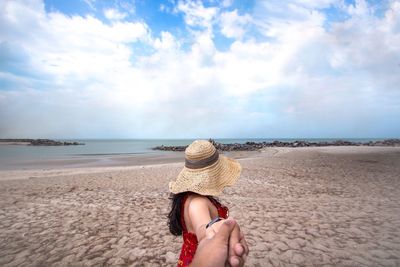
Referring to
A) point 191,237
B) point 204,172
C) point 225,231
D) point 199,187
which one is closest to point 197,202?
point 199,187

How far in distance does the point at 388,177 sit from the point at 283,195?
→ 22.9 ft

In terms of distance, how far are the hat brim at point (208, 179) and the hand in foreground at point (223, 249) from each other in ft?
1.98

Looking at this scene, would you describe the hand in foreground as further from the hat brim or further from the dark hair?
the dark hair

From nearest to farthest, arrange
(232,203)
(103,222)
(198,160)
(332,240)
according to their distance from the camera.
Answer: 1. (198,160)
2. (332,240)
3. (103,222)
4. (232,203)

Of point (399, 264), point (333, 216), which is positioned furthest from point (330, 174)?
point (399, 264)

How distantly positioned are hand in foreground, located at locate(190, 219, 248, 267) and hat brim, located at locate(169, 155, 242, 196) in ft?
1.98

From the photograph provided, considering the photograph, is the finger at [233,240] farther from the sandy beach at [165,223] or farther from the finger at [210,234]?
the sandy beach at [165,223]

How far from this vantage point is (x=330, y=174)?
45.9 ft

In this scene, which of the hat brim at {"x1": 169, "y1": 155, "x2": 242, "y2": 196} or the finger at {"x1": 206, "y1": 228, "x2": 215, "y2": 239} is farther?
the hat brim at {"x1": 169, "y1": 155, "x2": 242, "y2": 196}

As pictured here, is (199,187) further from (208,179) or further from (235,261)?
(235,261)

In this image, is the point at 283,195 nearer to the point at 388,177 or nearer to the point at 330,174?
the point at 330,174

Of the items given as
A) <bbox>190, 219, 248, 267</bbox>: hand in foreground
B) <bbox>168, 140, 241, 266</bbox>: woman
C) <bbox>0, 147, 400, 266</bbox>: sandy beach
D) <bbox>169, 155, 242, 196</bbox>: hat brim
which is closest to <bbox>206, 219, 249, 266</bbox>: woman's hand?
<bbox>190, 219, 248, 267</bbox>: hand in foreground

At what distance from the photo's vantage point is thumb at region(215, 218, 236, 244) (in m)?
1.36

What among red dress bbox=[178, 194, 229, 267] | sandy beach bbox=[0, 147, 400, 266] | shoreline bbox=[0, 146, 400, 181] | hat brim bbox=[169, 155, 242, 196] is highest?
hat brim bbox=[169, 155, 242, 196]
